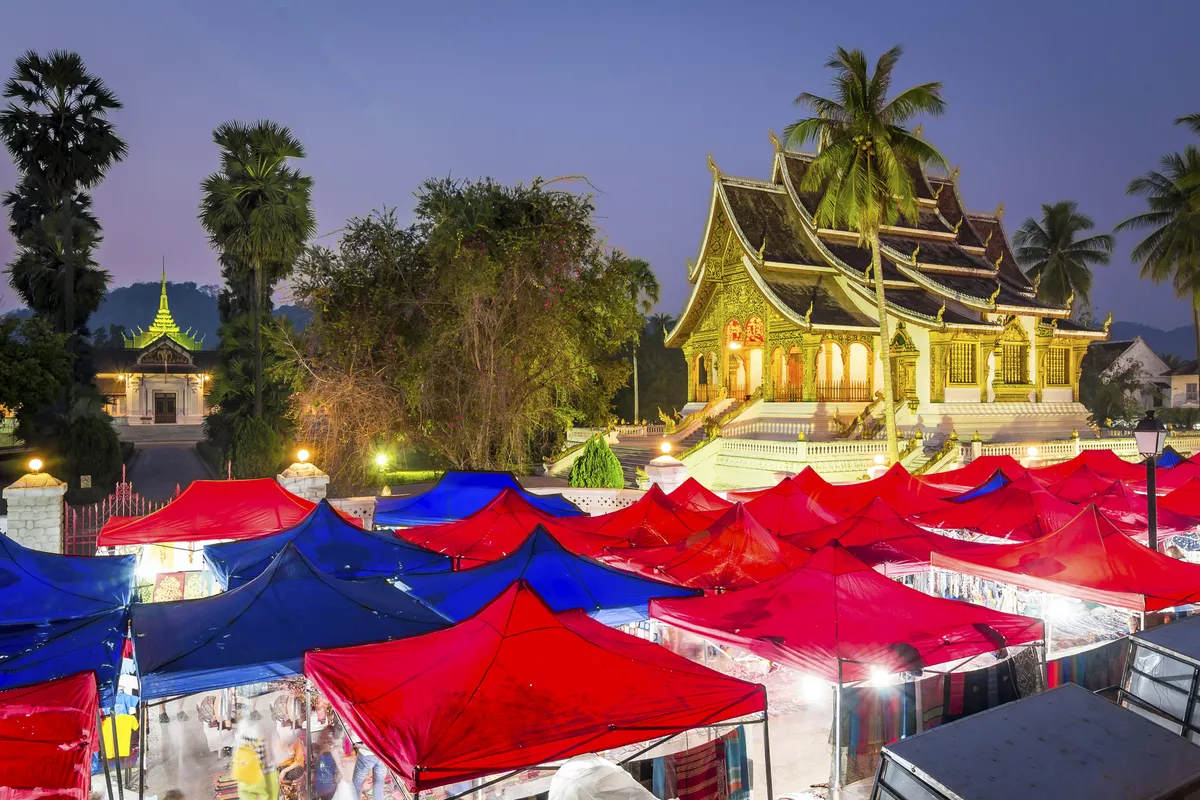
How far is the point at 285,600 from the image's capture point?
783 centimetres

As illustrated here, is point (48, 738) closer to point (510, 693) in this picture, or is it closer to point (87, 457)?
point (510, 693)

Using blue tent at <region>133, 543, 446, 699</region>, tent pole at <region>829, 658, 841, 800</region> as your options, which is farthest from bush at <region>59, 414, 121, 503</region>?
tent pole at <region>829, 658, 841, 800</region>

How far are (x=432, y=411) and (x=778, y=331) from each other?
14177mm

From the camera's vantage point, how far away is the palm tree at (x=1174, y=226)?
125ft

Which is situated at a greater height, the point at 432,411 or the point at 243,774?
the point at 432,411

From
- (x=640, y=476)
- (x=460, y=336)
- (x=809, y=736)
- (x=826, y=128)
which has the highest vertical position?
(x=826, y=128)

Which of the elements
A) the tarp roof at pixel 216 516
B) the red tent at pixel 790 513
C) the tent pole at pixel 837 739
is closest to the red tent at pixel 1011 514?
the red tent at pixel 790 513

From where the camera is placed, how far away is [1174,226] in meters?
39.1

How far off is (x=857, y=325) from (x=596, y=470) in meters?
13.4

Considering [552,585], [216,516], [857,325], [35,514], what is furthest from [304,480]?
[857,325]

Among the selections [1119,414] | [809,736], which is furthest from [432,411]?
[1119,414]

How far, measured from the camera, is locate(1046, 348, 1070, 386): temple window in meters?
34.2

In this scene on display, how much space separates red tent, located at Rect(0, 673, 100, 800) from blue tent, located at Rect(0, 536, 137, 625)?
9.41 ft

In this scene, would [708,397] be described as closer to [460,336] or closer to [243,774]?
[460,336]
